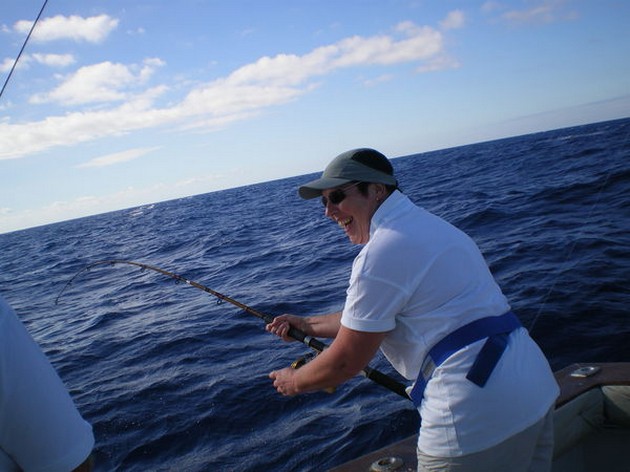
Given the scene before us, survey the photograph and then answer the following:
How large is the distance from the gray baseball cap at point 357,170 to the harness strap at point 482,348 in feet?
2.22

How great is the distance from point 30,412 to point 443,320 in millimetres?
1325

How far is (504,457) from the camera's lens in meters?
1.76

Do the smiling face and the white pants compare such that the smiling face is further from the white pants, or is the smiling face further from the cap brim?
the white pants

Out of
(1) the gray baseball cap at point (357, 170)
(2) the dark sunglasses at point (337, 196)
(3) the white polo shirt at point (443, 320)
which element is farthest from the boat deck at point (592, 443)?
(1) the gray baseball cap at point (357, 170)

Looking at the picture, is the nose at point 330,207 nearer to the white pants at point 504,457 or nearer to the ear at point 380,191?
the ear at point 380,191

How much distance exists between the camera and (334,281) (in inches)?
417

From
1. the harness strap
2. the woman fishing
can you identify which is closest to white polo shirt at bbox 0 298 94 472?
the woman fishing

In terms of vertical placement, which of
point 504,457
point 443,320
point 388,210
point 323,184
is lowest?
point 504,457

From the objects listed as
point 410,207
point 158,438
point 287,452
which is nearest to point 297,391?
point 410,207

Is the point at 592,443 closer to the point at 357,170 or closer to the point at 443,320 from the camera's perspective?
the point at 443,320

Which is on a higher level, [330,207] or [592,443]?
[330,207]

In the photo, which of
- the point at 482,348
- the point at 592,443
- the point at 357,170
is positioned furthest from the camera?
the point at 592,443

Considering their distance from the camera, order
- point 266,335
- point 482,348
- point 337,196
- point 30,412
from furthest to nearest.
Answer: point 266,335
point 337,196
point 482,348
point 30,412

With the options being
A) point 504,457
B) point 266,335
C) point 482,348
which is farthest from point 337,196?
point 266,335
